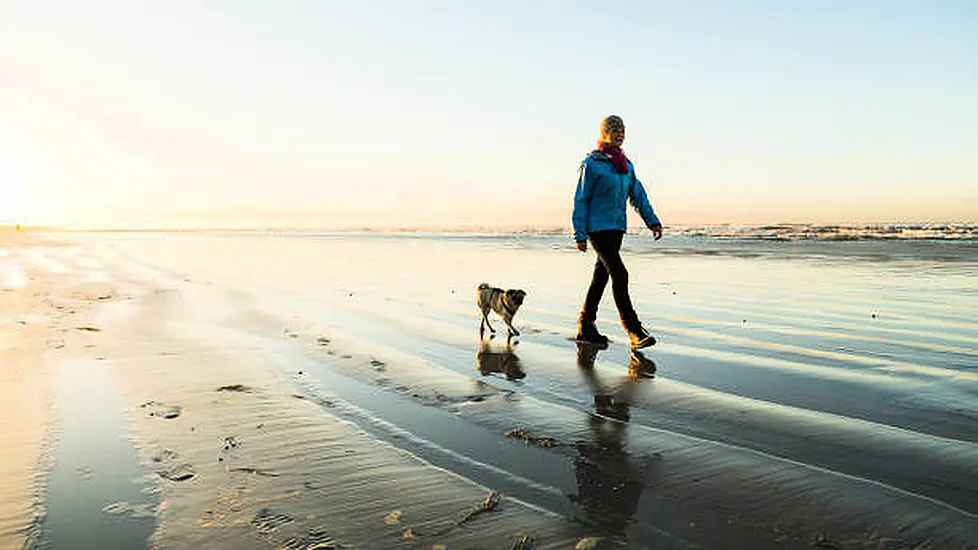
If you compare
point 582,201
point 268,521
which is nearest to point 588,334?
point 582,201

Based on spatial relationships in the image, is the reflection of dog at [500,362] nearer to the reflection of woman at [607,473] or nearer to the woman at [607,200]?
the reflection of woman at [607,473]

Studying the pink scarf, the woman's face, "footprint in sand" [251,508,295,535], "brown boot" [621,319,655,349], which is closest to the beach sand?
"footprint in sand" [251,508,295,535]

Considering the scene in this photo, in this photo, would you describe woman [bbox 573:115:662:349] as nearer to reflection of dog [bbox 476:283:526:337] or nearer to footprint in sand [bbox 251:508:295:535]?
reflection of dog [bbox 476:283:526:337]

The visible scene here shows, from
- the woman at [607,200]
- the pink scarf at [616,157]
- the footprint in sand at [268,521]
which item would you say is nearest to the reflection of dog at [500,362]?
the woman at [607,200]

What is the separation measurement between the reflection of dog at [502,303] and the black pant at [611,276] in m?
Answer: 0.91

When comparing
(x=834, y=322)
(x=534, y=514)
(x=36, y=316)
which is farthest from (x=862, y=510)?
(x=36, y=316)

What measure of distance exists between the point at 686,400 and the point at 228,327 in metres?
6.34

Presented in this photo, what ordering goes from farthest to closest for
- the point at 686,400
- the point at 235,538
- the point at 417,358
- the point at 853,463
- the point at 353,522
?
1. the point at 417,358
2. the point at 686,400
3. the point at 853,463
4. the point at 353,522
5. the point at 235,538

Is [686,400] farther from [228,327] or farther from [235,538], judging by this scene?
[228,327]

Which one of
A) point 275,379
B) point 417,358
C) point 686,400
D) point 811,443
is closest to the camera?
point 811,443

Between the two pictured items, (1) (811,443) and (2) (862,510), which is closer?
(2) (862,510)

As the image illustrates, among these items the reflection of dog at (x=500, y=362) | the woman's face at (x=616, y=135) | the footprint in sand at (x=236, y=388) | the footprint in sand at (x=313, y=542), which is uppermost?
the woman's face at (x=616, y=135)

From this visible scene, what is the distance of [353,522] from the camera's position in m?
2.68

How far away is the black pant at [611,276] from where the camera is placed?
7066 millimetres
